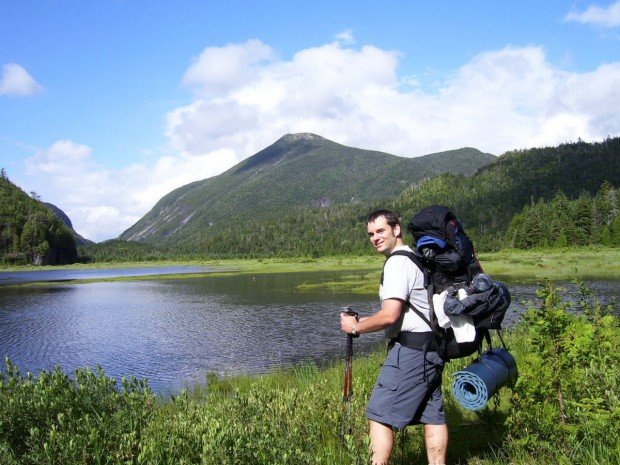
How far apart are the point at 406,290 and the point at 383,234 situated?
0.76m

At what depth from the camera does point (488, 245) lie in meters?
127

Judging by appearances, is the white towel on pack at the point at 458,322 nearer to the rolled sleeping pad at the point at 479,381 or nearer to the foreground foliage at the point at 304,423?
the rolled sleeping pad at the point at 479,381

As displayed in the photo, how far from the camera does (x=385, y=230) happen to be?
17.6ft

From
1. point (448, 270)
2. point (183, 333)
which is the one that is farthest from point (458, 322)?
point (183, 333)

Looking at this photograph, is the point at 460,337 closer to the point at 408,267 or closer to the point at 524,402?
the point at 408,267

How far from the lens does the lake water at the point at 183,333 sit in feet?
75.0

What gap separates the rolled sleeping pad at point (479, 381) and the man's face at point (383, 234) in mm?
1543

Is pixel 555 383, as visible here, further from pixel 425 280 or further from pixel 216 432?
pixel 216 432

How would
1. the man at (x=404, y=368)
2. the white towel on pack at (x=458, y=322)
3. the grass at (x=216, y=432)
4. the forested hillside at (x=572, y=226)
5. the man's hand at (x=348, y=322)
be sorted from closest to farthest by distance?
the grass at (x=216, y=432), the white towel on pack at (x=458, y=322), the man at (x=404, y=368), the man's hand at (x=348, y=322), the forested hillside at (x=572, y=226)

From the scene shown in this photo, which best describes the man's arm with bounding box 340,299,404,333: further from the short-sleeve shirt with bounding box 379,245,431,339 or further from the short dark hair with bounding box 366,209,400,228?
the short dark hair with bounding box 366,209,400,228

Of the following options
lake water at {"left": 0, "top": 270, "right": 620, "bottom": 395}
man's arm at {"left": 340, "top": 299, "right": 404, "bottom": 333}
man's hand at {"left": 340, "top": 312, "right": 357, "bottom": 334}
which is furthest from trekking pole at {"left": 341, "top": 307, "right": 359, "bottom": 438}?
lake water at {"left": 0, "top": 270, "right": 620, "bottom": 395}

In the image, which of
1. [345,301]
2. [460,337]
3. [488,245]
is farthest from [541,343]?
[488,245]

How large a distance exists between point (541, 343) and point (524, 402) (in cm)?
72

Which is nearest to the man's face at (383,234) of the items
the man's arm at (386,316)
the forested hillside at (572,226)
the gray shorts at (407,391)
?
the man's arm at (386,316)
